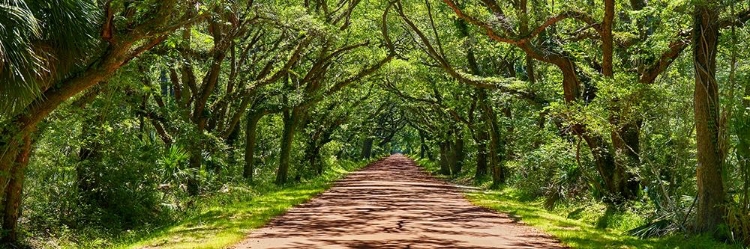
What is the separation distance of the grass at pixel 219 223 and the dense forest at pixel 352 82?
0.70 meters

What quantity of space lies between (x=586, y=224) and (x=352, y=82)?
1431 centimetres

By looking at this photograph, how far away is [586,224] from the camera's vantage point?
13.7 m

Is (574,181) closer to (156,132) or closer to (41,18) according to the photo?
(156,132)

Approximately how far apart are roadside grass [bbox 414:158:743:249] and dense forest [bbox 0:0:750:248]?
0.32 meters

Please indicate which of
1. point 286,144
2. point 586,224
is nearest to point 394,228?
point 586,224

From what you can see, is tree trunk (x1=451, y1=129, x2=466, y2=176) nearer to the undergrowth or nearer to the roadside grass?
the roadside grass

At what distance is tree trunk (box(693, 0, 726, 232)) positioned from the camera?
10492mm

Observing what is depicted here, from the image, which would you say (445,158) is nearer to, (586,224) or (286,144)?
(286,144)

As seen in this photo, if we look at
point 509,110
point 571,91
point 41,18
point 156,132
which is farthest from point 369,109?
point 41,18

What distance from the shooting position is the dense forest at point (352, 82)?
9.27m

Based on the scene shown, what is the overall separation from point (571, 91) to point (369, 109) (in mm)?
35179

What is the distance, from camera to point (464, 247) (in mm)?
9703

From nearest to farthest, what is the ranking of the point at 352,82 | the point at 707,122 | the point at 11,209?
the point at 707,122, the point at 11,209, the point at 352,82

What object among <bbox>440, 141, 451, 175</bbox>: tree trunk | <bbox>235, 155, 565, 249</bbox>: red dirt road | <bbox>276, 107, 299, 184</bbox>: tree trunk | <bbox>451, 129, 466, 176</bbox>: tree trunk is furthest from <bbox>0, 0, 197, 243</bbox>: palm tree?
<bbox>440, 141, 451, 175</bbox>: tree trunk
